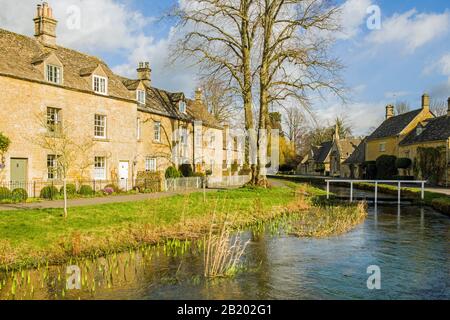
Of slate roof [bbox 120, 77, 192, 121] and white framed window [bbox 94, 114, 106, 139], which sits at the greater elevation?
slate roof [bbox 120, 77, 192, 121]

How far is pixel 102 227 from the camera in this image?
14711 millimetres

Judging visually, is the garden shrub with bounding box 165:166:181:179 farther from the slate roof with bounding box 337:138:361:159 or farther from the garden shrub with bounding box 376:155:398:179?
the slate roof with bounding box 337:138:361:159

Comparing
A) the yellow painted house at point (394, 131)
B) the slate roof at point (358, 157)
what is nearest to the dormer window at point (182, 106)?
the yellow painted house at point (394, 131)

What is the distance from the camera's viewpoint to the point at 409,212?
2439 cm

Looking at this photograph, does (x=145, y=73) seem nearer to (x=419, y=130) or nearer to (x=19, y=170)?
(x=19, y=170)

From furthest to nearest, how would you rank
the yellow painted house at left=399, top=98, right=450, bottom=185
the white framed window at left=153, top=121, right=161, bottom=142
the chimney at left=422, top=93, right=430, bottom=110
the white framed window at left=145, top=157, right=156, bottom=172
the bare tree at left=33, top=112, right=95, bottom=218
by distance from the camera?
the chimney at left=422, top=93, right=430, bottom=110, the yellow painted house at left=399, top=98, right=450, bottom=185, the white framed window at left=153, top=121, right=161, bottom=142, the white framed window at left=145, top=157, right=156, bottom=172, the bare tree at left=33, top=112, right=95, bottom=218

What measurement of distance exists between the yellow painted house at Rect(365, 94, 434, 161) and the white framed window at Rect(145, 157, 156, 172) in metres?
33.7

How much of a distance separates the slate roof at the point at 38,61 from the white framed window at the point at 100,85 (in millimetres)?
452

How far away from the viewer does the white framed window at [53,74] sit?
1019 inches

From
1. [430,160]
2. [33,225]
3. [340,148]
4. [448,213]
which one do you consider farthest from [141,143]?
[340,148]

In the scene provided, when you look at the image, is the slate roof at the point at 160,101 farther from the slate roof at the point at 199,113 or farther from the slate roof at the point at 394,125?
the slate roof at the point at 394,125

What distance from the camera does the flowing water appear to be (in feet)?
30.7

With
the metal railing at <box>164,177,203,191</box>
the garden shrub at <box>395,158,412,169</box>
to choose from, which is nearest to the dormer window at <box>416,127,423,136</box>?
the garden shrub at <box>395,158,412,169</box>
